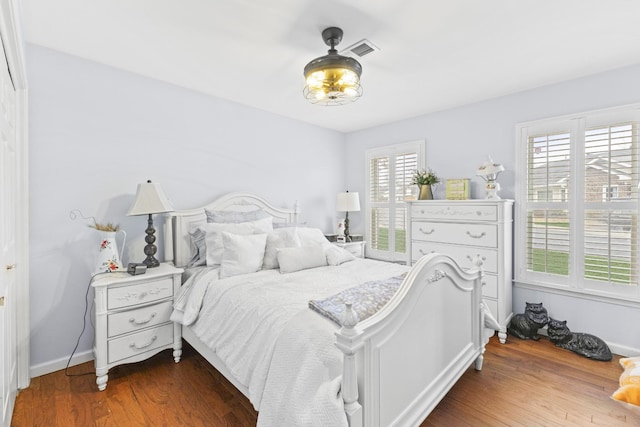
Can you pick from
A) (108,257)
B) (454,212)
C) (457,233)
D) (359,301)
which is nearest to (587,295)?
(457,233)

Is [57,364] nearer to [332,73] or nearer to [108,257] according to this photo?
[108,257]

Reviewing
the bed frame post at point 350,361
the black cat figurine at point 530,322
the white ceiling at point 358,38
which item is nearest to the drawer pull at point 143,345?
the bed frame post at point 350,361

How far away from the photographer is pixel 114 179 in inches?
100

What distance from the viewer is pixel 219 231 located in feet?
8.80

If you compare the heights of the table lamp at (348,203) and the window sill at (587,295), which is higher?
the table lamp at (348,203)

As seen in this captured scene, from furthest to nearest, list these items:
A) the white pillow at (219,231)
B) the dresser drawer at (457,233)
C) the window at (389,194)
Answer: the window at (389,194) → the dresser drawer at (457,233) → the white pillow at (219,231)

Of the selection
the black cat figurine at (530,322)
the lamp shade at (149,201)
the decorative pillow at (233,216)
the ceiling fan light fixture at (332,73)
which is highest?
the ceiling fan light fixture at (332,73)

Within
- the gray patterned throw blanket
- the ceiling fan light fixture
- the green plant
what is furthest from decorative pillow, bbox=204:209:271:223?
the green plant

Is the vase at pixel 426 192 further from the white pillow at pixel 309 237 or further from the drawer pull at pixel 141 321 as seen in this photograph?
the drawer pull at pixel 141 321

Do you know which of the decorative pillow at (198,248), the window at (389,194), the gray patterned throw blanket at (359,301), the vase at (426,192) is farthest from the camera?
the window at (389,194)

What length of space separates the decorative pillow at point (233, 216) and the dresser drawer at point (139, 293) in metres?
0.73

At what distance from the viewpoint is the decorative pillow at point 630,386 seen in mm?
1954

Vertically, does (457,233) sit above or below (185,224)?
below

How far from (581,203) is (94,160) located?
426 cm
